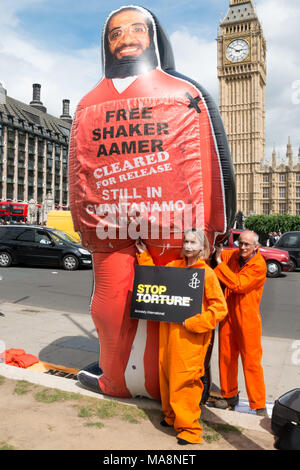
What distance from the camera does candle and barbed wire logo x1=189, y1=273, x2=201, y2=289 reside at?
324 centimetres

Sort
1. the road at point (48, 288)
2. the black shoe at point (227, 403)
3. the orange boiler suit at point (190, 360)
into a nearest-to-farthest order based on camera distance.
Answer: the orange boiler suit at point (190, 360) < the black shoe at point (227, 403) < the road at point (48, 288)

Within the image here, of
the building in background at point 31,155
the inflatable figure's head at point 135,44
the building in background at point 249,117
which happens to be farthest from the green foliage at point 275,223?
the inflatable figure's head at point 135,44

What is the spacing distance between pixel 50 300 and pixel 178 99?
670cm

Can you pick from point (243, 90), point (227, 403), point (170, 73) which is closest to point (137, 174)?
point (170, 73)

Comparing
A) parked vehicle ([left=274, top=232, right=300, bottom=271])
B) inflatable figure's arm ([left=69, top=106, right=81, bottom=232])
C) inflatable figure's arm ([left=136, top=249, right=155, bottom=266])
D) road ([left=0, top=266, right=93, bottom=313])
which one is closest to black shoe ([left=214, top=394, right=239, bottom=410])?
inflatable figure's arm ([left=136, top=249, right=155, bottom=266])

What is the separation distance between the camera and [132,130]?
11.8 ft

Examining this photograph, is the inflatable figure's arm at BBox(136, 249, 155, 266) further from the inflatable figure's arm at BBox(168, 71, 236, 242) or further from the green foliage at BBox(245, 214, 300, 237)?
the green foliage at BBox(245, 214, 300, 237)

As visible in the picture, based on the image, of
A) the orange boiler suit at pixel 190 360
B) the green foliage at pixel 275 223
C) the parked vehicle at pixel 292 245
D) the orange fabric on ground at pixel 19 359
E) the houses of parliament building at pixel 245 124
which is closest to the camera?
the orange boiler suit at pixel 190 360

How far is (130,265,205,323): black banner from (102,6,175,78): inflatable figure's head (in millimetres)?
1826

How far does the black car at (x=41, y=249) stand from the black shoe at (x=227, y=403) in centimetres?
1104

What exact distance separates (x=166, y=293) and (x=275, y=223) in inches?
1717

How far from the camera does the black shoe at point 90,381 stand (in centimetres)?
390

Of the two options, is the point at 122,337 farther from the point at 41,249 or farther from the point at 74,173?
the point at 41,249

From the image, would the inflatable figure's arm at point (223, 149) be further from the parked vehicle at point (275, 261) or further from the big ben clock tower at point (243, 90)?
the big ben clock tower at point (243, 90)
